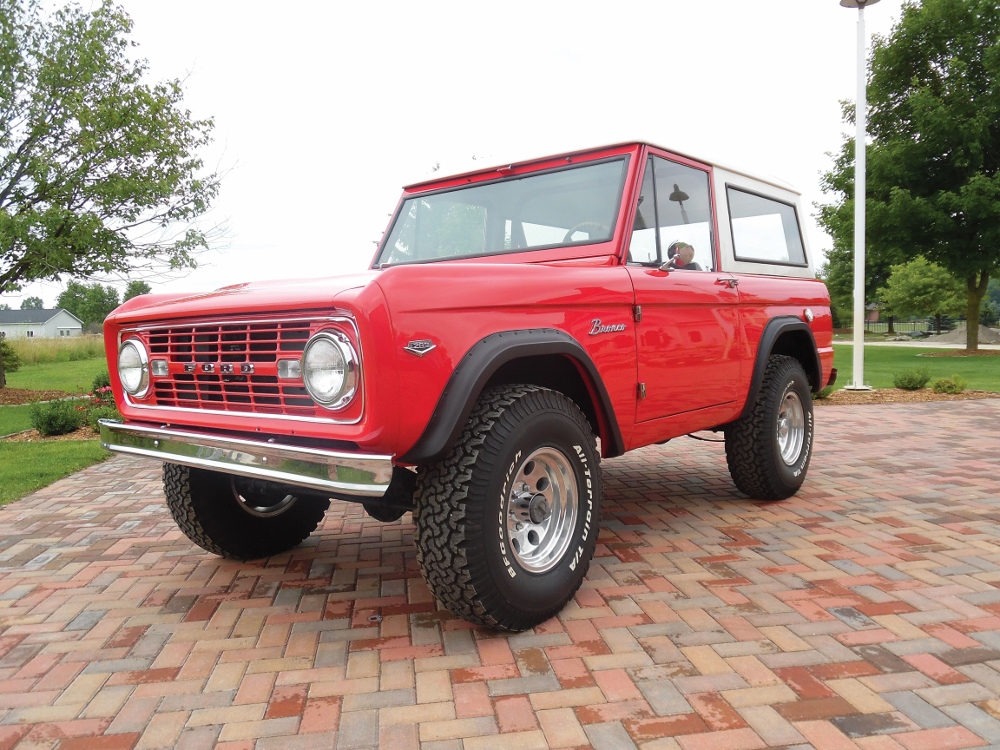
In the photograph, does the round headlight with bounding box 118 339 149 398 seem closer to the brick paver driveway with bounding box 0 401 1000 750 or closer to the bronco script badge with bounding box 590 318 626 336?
the brick paver driveway with bounding box 0 401 1000 750

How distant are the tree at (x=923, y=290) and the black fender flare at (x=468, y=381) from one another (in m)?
36.7

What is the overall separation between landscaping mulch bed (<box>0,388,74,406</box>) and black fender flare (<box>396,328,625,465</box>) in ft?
Answer: 39.9

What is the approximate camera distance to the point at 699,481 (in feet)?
17.9

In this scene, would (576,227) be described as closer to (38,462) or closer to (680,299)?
(680,299)

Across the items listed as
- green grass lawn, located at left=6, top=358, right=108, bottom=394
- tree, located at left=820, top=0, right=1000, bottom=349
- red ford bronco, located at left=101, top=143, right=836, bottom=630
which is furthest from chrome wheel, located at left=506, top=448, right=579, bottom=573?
tree, located at left=820, top=0, right=1000, bottom=349

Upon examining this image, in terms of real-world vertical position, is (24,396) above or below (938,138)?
below

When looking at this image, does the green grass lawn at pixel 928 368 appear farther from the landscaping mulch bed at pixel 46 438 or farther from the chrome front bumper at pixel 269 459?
the chrome front bumper at pixel 269 459

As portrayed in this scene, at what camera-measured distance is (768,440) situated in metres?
4.45

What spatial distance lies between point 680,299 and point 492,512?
1.67 metres

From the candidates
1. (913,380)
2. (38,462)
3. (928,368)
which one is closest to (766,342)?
(38,462)

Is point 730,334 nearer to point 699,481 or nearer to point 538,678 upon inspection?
point 699,481

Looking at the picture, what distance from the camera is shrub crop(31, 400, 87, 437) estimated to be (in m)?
8.41

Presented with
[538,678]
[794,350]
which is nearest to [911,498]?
[794,350]

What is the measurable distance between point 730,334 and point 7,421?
10015mm
